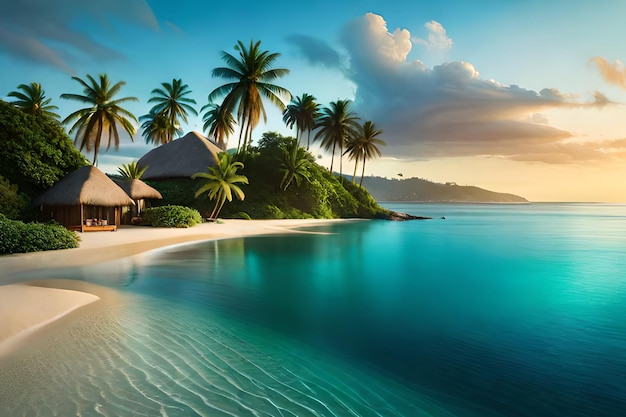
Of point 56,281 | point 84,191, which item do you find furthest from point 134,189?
point 56,281

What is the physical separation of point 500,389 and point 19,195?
21.7 meters

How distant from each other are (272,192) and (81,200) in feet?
59.8

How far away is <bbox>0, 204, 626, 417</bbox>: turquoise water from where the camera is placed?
404 centimetres

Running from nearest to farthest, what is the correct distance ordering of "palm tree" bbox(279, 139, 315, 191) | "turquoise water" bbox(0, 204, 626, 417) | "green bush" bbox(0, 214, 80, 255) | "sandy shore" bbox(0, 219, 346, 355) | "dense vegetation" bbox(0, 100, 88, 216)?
1. "turquoise water" bbox(0, 204, 626, 417)
2. "sandy shore" bbox(0, 219, 346, 355)
3. "green bush" bbox(0, 214, 80, 255)
4. "dense vegetation" bbox(0, 100, 88, 216)
5. "palm tree" bbox(279, 139, 315, 191)

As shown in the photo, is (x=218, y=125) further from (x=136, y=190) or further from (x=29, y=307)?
(x=29, y=307)

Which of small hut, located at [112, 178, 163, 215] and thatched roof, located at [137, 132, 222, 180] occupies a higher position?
thatched roof, located at [137, 132, 222, 180]

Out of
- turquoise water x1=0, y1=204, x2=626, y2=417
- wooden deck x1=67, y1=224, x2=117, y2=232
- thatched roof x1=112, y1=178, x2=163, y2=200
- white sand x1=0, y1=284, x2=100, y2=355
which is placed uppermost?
thatched roof x1=112, y1=178, x2=163, y2=200

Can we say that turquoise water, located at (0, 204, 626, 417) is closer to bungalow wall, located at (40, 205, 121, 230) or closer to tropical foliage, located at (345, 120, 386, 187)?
bungalow wall, located at (40, 205, 121, 230)

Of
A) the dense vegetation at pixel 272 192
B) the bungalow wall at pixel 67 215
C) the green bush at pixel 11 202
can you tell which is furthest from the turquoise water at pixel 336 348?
the dense vegetation at pixel 272 192

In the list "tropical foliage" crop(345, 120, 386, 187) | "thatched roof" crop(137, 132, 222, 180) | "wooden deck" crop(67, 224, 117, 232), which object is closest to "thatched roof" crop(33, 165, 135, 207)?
"wooden deck" crop(67, 224, 117, 232)

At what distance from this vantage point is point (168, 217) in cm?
2300

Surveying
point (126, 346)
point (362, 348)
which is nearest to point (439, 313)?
point (362, 348)

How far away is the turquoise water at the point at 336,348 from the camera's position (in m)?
4.04

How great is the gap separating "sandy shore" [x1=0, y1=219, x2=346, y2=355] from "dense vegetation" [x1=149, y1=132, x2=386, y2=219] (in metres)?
9.86
